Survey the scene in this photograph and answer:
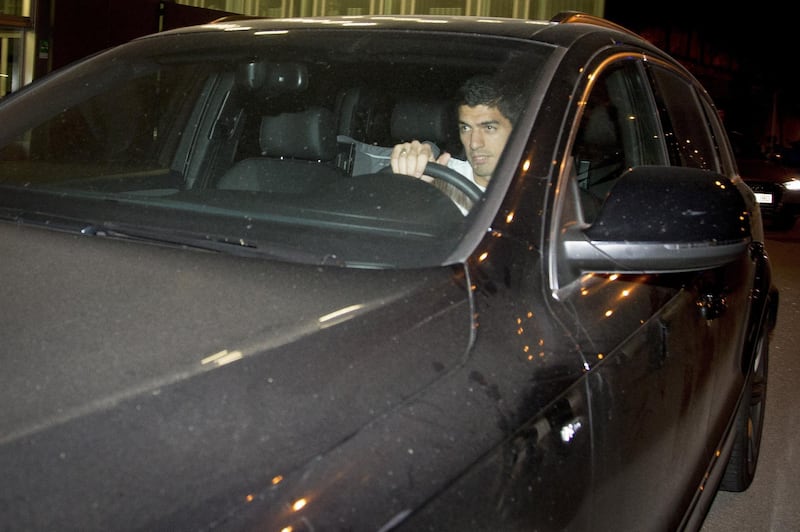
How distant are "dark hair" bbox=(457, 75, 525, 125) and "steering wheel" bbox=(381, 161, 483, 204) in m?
0.17

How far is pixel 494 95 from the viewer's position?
2.28m

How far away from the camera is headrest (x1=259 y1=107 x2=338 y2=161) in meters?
2.78

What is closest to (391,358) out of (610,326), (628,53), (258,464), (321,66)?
(258,464)

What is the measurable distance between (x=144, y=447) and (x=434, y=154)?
5.07 feet

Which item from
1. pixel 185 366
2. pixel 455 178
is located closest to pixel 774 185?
pixel 455 178

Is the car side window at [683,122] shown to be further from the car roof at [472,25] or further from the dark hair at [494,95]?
the dark hair at [494,95]

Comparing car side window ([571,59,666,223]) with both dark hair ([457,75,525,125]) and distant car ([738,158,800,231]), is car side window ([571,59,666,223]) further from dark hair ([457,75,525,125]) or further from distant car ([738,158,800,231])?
distant car ([738,158,800,231])

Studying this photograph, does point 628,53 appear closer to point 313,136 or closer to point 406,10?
point 313,136

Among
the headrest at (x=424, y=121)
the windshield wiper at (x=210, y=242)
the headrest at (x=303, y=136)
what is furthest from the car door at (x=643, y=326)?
the headrest at (x=303, y=136)

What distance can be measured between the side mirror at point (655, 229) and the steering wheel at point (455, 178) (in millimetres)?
284

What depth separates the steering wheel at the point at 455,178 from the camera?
7.09ft

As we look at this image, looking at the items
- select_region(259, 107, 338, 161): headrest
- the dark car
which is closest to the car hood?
the dark car

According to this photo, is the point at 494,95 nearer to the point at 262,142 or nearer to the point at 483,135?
the point at 483,135

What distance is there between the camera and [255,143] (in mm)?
2971
